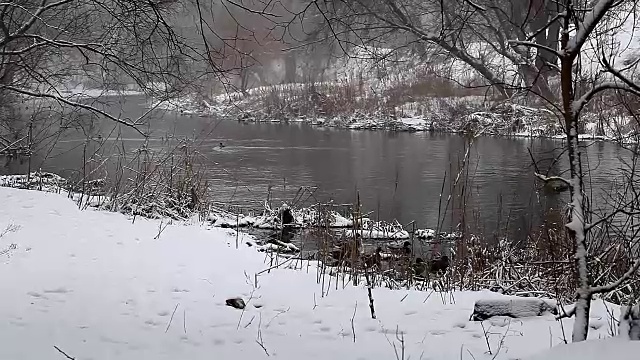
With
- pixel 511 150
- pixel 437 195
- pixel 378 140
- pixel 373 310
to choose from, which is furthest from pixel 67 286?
pixel 378 140

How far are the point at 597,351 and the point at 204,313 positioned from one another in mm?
2528

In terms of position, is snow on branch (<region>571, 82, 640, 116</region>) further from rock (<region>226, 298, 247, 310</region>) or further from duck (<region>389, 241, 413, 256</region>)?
duck (<region>389, 241, 413, 256</region>)

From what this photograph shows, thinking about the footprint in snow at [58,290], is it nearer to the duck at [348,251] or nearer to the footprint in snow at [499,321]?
the duck at [348,251]

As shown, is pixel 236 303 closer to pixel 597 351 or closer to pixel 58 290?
pixel 58 290

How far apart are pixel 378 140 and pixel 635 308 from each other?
1831cm

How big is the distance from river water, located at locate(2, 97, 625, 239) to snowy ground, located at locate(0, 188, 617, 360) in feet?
8.16

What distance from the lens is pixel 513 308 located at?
156 inches

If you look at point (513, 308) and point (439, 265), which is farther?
point (439, 265)

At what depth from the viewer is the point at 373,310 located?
4102mm

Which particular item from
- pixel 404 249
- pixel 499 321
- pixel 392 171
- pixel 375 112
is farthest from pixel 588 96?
pixel 375 112

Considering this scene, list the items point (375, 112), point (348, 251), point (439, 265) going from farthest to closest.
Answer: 1. point (375, 112)
2. point (439, 265)
3. point (348, 251)

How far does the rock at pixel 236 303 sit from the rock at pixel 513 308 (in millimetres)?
1484

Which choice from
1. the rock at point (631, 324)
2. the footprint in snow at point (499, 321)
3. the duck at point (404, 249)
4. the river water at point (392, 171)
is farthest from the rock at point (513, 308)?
the duck at point (404, 249)

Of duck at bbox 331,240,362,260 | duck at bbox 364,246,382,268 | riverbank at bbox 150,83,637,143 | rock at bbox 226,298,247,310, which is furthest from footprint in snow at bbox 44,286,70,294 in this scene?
riverbank at bbox 150,83,637,143
